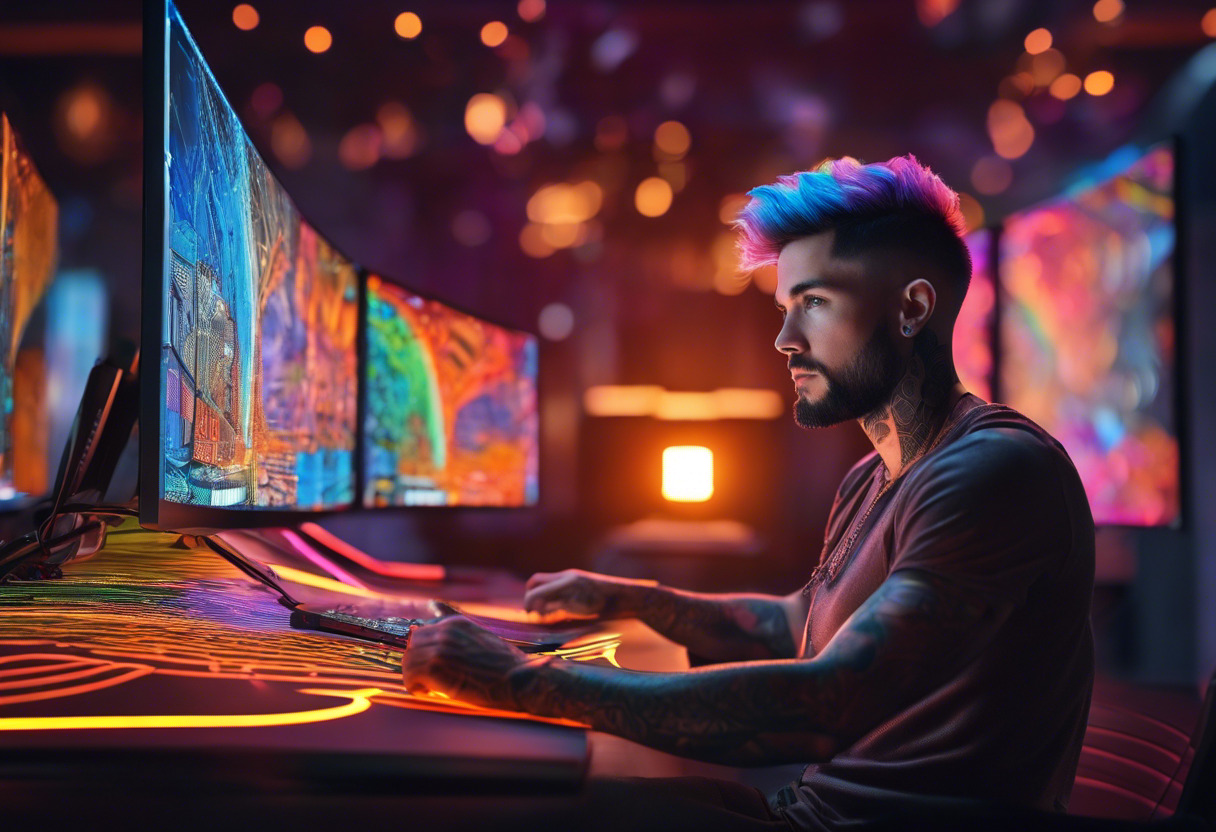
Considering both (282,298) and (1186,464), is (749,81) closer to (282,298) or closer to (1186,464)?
(1186,464)

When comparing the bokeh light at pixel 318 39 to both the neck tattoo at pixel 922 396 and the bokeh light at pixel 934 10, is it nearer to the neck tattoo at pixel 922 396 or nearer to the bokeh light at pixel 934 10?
the bokeh light at pixel 934 10

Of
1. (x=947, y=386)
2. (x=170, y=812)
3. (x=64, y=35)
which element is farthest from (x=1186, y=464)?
(x=64, y=35)

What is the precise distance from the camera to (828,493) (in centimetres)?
273

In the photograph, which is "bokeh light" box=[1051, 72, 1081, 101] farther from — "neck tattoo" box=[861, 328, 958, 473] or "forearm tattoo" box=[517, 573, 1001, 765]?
"forearm tattoo" box=[517, 573, 1001, 765]

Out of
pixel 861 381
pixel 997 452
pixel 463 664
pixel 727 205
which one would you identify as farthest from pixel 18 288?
pixel 727 205

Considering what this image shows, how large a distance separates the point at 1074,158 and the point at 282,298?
8.27ft

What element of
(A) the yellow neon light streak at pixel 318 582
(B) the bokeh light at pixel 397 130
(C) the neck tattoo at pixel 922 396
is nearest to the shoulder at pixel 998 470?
(C) the neck tattoo at pixel 922 396

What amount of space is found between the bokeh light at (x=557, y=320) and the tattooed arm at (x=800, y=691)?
86.0 inches

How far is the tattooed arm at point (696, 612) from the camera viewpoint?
1.02m

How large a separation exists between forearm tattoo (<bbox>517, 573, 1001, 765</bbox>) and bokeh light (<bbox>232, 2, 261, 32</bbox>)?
8.28 ft

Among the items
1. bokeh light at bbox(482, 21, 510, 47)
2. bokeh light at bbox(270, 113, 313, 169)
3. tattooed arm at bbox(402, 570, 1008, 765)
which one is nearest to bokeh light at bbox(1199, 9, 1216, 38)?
bokeh light at bbox(482, 21, 510, 47)

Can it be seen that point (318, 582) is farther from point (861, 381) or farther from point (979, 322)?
point (979, 322)

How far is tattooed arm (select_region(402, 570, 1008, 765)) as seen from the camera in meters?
0.57

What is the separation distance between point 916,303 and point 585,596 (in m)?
0.58
